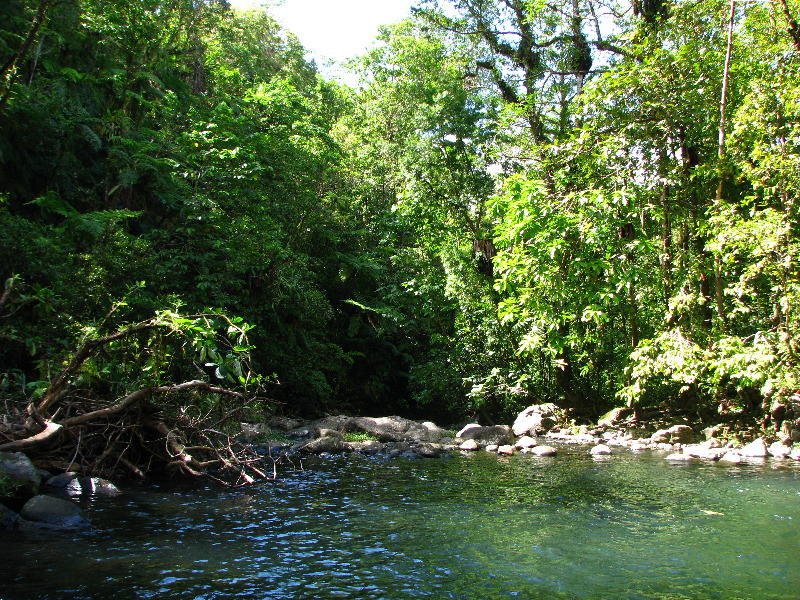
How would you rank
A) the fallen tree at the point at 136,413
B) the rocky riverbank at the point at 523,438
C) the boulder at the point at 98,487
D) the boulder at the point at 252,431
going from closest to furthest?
the fallen tree at the point at 136,413 → the boulder at the point at 98,487 → the rocky riverbank at the point at 523,438 → the boulder at the point at 252,431

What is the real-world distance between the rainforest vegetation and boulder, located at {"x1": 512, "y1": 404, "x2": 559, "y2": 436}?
Result: 89 cm

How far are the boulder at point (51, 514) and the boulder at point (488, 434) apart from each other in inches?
375

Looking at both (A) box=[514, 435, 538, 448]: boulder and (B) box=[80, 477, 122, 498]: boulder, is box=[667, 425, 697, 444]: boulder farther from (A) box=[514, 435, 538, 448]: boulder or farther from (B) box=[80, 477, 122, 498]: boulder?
(B) box=[80, 477, 122, 498]: boulder

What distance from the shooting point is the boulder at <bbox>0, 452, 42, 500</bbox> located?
20.7ft

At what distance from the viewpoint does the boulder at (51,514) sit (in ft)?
19.7

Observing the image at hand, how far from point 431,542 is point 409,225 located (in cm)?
1643

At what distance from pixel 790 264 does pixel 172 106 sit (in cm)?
1682

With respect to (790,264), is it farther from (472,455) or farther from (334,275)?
(334,275)

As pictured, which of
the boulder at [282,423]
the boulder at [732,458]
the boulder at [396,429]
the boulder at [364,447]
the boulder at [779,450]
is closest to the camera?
the boulder at [732,458]

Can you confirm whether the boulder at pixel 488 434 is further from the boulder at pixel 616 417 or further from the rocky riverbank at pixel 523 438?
the boulder at pixel 616 417

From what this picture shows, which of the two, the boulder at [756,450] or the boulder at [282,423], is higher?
the boulder at [756,450]

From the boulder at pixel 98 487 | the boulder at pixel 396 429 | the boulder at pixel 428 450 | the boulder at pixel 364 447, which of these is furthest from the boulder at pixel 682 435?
the boulder at pixel 98 487

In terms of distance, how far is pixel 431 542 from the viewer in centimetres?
580

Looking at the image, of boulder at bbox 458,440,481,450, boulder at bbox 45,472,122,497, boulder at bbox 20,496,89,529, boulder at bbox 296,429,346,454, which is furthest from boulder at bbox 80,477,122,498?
boulder at bbox 458,440,481,450
